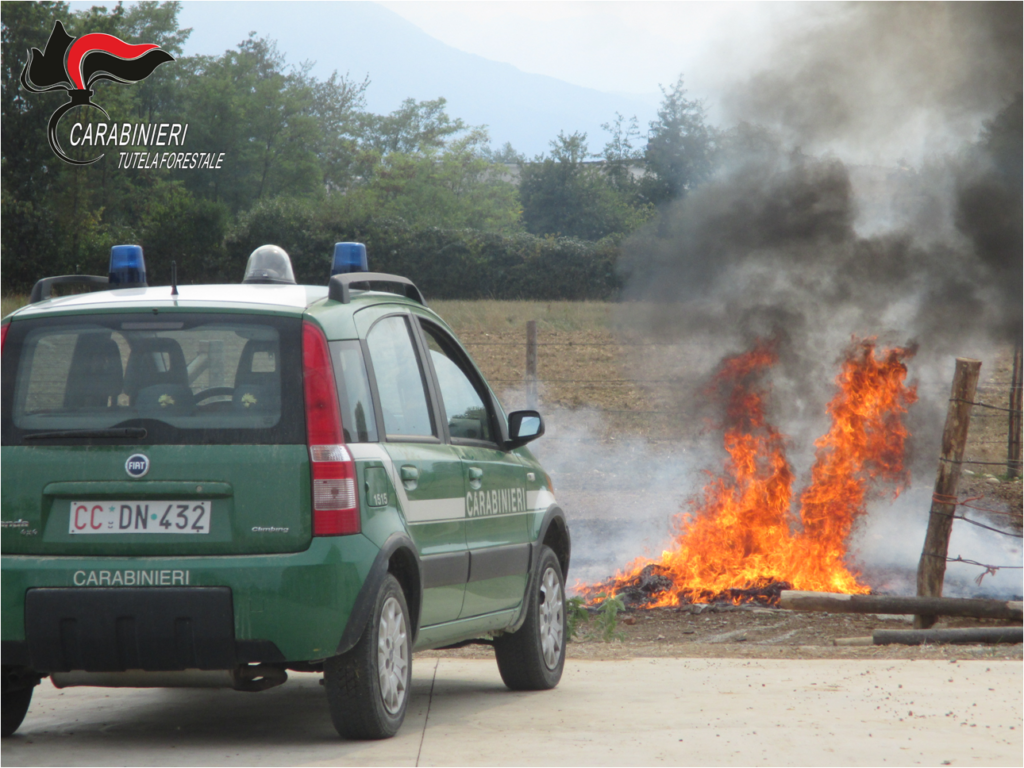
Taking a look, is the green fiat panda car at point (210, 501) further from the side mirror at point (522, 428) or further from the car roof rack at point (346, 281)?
the side mirror at point (522, 428)

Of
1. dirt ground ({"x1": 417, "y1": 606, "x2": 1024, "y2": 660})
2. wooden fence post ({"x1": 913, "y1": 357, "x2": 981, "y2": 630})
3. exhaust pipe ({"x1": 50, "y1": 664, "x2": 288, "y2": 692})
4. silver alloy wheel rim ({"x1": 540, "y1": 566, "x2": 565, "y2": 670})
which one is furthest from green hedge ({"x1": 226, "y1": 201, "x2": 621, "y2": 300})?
exhaust pipe ({"x1": 50, "y1": 664, "x2": 288, "y2": 692})

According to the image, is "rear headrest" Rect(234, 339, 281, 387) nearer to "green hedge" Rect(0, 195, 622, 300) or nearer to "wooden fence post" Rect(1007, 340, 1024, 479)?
"wooden fence post" Rect(1007, 340, 1024, 479)

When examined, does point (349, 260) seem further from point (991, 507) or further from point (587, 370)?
point (587, 370)

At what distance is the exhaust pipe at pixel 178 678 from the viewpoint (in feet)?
14.1

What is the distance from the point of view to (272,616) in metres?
4.20

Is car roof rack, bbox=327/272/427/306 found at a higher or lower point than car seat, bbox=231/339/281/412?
higher

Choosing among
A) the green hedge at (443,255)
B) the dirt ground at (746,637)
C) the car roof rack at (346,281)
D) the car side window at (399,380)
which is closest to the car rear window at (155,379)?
the car roof rack at (346,281)

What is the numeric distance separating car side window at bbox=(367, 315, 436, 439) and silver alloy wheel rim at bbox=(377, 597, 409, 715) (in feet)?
A: 2.30

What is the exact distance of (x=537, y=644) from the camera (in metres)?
6.16

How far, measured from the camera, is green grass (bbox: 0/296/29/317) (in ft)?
80.6

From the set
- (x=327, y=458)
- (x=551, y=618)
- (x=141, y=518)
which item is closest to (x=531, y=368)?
(x=551, y=618)

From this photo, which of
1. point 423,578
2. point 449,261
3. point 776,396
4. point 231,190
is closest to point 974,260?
point 776,396

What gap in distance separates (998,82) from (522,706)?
12.7 m

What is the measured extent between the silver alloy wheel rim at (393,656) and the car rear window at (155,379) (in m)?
0.82
